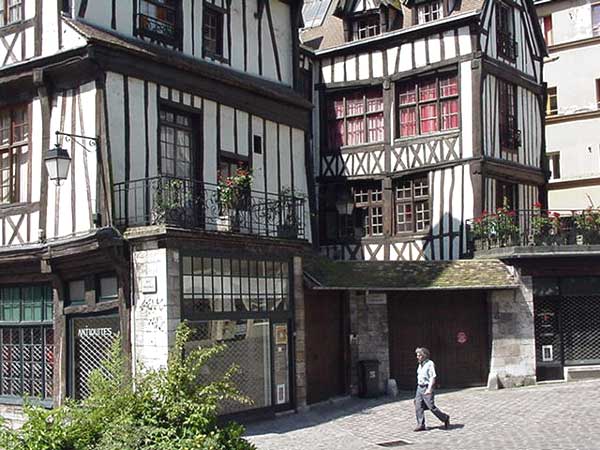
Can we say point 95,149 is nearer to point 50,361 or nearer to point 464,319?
point 50,361

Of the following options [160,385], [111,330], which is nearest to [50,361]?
[111,330]

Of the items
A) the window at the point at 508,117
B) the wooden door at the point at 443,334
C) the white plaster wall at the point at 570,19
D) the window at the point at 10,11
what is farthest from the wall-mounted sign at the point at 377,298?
the white plaster wall at the point at 570,19

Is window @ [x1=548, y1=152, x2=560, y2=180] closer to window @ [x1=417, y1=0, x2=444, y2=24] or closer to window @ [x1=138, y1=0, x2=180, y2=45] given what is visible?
window @ [x1=417, y1=0, x2=444, y2=24]

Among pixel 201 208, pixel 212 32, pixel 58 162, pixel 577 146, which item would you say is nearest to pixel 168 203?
pixel 201 208

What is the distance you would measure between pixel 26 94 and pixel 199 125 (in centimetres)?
301

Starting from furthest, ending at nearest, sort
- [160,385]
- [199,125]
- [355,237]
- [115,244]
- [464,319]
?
[355,237]
[464,319]
[199,125]
[115,244]
[160,385]

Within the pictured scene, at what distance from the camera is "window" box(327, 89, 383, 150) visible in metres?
21.7

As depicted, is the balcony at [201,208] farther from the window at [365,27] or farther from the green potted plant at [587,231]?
the window at [365,27]

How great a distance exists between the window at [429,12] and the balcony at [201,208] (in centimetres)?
690

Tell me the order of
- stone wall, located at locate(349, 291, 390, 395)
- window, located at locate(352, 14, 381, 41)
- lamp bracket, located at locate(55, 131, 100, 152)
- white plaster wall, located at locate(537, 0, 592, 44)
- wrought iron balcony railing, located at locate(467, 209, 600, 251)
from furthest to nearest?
white plaster wall, located at locate(537, 0, 592, 44) → window, located at locate(352, 14, 381, 41) → wrought iron balcony railing, located at locate(467, 209, 600, 251) → stone wall, located at locate(349, 291, 390, 395) → lamp bracket, located at locate(55, 131, 100, 152)

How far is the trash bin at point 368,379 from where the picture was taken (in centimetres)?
1727

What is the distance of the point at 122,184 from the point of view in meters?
14.1

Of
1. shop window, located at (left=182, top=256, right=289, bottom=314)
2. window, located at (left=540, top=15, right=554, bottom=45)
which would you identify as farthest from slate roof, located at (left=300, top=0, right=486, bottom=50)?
window, located at (left=540, top=15, right=554, bottom=45)

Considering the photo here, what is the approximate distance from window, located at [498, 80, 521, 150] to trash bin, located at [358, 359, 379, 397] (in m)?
6.59
